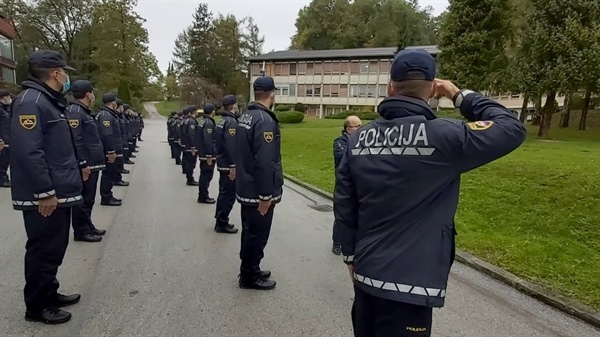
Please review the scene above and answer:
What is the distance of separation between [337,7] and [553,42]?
5789 centimetres

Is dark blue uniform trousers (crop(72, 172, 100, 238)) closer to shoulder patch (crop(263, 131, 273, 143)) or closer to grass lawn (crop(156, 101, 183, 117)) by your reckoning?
shoulder patch (crop(263, 131, 273, 143))

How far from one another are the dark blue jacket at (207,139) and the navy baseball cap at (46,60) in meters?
5.51

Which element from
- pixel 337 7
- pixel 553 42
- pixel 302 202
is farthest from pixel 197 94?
pixel 302 202

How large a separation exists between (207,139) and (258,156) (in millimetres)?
5460

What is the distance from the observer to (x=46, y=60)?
3.46m

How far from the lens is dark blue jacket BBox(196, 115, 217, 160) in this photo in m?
9.16

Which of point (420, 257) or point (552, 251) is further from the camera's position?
point (552, 251)

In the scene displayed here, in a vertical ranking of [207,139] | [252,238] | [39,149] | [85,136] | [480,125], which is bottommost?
[252,238]

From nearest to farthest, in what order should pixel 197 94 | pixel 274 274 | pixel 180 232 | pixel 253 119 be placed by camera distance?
pixel 253 119, pixel 274 274, pixel 180 232, pixel 197 94

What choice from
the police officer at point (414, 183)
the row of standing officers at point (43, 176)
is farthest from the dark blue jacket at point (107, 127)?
the police officer at point (414, 183)

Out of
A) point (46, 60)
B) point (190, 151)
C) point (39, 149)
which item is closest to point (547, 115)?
point (190, 151)

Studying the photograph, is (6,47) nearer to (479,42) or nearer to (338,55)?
(338,55)

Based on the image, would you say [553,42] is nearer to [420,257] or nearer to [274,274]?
[274,274]

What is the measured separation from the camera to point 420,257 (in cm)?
191
